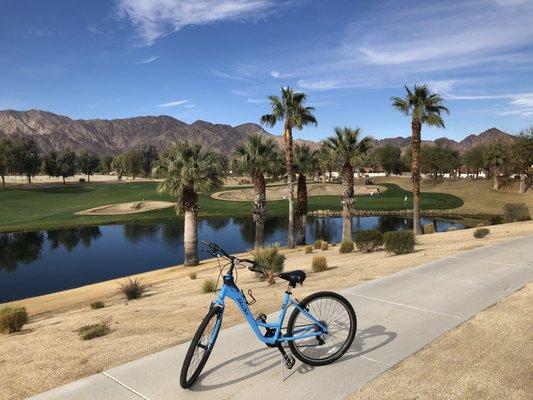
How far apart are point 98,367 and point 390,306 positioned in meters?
5.34

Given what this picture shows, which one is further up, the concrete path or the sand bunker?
the concrete path

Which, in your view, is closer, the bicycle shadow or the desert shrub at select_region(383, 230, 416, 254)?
the bicycle shadow

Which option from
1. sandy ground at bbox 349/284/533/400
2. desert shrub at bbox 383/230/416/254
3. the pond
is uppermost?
sandy ground at bbox 349/284/533/400

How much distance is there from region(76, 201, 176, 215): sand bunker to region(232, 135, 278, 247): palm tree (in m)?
43.5

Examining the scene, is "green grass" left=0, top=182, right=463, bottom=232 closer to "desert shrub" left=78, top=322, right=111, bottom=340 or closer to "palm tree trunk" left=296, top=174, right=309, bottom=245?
"palm tree trunk" left=296, top=174, right=309, bottom=245

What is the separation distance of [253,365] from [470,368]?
2.85 m

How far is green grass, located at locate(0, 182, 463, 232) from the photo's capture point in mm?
63094

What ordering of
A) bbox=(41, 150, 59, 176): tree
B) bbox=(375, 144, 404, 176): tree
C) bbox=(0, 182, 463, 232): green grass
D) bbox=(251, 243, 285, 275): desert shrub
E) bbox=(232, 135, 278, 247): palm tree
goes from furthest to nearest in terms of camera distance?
1. bbox=(375, 144, 404, 176): tree
2. bbox=(41, 150, 59, 176): tree
3. bbox=(0, 182, 463, 232): green grass
4. bbox=(232, 135, 278, 247): palm tree
5. bbox=(251, 243, 285, 275): desert shrub

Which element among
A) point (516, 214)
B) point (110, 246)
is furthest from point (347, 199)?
point (110, 246)

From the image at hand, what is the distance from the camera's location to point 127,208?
7512 centimetres

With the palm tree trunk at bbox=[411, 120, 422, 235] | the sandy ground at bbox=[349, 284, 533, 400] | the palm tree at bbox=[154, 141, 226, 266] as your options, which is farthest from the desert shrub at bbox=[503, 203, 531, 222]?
the sandy ground at bbox=[349, 284, 533, 400]

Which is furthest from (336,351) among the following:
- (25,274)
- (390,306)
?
(25,274)

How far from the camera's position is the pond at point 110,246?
31797 mm

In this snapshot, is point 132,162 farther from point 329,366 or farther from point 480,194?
point 329,366
